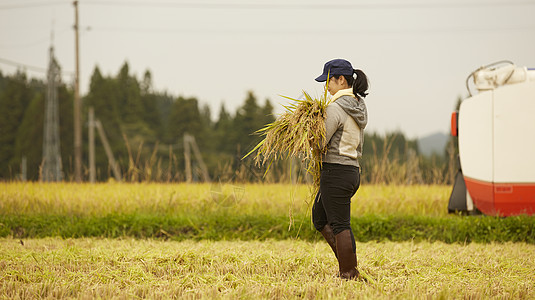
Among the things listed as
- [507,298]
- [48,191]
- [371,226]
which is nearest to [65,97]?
[48,191]

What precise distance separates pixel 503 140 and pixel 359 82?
3571 millimetres

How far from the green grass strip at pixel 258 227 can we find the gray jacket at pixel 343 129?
10.1ft

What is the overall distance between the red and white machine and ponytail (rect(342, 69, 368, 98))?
3426 millimetres

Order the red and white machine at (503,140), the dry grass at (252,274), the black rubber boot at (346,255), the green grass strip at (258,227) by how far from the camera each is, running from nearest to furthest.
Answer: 1. the dry grass at (252,274)
2. the black rubber boot at (346,255)
3. the red and white machine at (503,140)
4. the green grass strip at (258,227)

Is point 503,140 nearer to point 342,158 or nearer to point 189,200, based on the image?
point 342,158

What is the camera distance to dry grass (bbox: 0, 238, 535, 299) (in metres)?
3.68

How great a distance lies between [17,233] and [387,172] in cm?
632

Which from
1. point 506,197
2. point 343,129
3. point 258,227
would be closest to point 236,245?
point 258,227

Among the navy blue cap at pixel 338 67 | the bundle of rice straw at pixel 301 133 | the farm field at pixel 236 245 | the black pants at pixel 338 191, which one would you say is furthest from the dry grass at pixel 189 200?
the navy blue cap at pixel 338 67

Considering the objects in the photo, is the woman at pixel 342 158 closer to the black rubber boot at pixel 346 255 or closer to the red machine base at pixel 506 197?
the black rubber boot at pixel 346 255

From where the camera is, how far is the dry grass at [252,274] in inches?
145

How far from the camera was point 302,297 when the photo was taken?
3596mm

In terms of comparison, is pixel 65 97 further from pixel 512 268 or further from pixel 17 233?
pixel 512 268

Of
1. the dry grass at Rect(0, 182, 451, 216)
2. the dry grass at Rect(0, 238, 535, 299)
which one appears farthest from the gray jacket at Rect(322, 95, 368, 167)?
the dry grass at Rect(0, 182, 451, 216)
